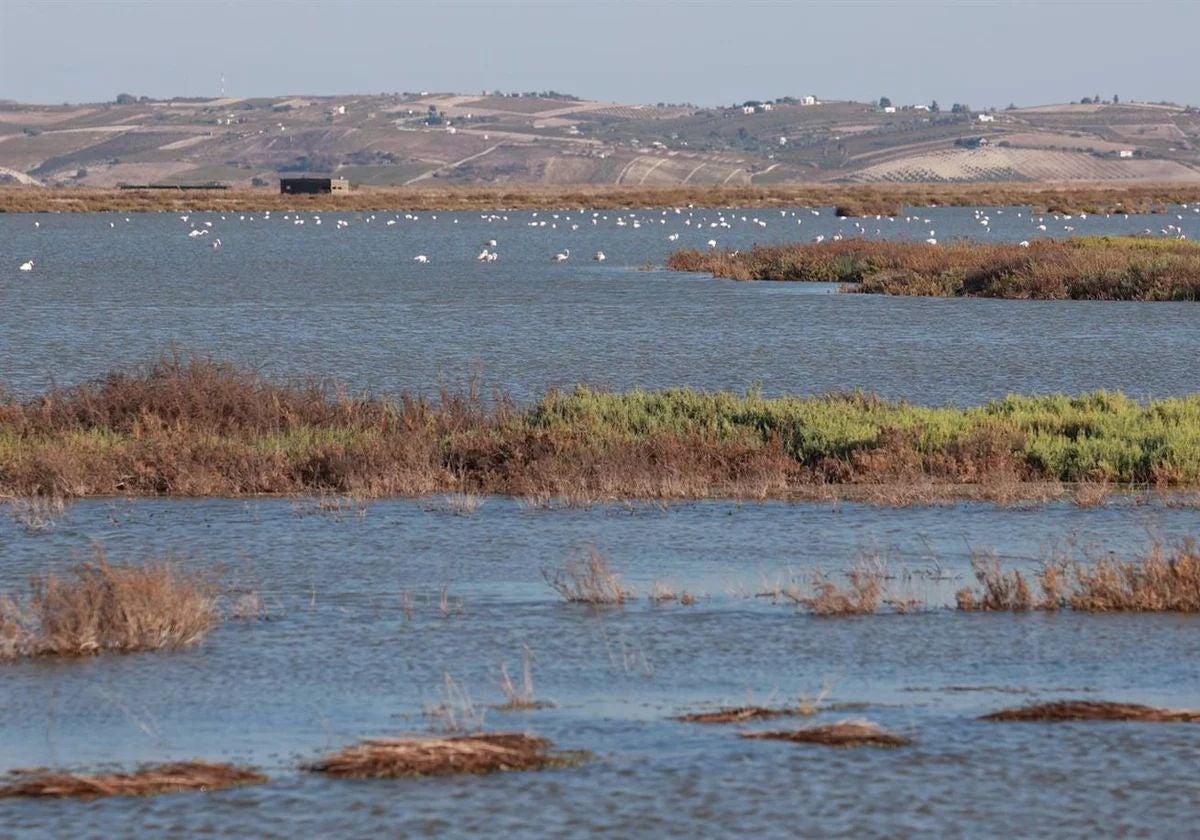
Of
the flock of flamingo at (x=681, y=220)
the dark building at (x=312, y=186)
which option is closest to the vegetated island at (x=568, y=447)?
the flock of flamingo at (x=681, y=220)

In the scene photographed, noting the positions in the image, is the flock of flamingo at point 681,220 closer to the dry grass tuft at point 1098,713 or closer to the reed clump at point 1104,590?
the reed clump at point 1104,590

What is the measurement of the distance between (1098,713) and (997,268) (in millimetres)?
38459

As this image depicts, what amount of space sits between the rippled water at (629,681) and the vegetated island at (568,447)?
1.28m

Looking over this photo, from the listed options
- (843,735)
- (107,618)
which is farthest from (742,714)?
(107,618)

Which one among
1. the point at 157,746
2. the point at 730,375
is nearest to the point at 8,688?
the point at 157,746

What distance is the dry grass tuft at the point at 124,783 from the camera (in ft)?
30.7

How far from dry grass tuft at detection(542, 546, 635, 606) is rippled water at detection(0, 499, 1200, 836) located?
0.13 metres

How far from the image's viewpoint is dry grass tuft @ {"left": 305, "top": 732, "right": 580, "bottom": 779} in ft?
31.5

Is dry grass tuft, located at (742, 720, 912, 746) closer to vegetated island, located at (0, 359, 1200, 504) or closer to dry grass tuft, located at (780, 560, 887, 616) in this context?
dry grass tuft, located at (780, 560, 887, 616)

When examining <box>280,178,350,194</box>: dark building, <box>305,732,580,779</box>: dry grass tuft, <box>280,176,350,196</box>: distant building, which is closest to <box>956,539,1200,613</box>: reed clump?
<box>305,732,580,779</box>: dry grass tuft

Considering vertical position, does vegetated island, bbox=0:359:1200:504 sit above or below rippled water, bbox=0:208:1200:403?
above

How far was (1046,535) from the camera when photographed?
1611cm

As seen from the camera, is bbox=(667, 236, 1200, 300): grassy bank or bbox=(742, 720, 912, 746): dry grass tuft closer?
bbox=(742, 720, 912, 746): dry grass tuft

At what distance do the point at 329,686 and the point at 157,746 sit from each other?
1.43 metres
